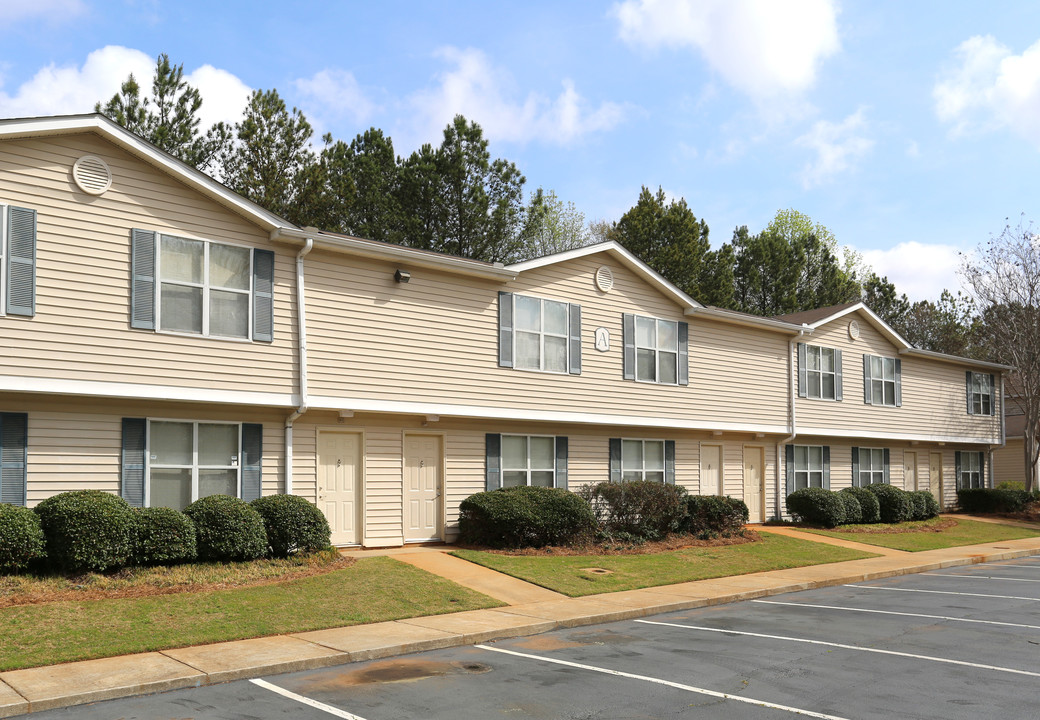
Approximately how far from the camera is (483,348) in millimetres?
19344

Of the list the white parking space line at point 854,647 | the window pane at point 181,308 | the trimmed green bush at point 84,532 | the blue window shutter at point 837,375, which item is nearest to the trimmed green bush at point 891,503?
the blue window shutter at point 837,375

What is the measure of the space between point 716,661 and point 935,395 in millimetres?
27224

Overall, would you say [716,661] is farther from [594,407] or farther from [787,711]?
[594,407]

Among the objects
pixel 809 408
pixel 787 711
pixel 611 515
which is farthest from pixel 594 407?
pixel 787 711

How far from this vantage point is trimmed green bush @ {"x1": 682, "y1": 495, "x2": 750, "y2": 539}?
21.2 m

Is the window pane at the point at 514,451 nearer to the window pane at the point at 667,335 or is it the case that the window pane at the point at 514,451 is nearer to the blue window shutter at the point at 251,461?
the window pane at the point at 667,335

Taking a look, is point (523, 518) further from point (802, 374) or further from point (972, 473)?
point (972, 473)

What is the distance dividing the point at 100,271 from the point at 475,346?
302 inches

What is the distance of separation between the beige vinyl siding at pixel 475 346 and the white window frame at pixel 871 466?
7.40 meters

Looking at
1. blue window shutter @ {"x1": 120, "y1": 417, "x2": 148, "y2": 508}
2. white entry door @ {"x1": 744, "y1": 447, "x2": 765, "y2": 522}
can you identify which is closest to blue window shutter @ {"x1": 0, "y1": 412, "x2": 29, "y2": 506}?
blue window shutter @ {"x1": 120, "y1": 417, "x2": 148, "y2": 508}

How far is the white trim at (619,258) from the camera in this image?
65.8 ft

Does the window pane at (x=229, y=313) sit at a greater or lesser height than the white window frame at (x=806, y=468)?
greater

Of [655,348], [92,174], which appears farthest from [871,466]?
[92,174]

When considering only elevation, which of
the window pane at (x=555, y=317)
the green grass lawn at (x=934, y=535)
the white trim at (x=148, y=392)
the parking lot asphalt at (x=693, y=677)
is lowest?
the green grass lawn at (x=934, y=535)
